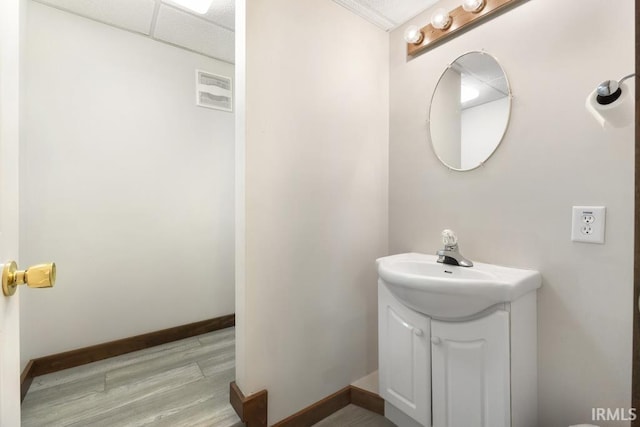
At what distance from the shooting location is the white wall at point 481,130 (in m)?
1.22

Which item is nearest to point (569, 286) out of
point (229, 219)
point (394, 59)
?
point (394, 59)

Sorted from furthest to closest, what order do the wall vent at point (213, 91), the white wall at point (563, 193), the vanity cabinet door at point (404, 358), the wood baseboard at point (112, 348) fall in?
the wall vent at point (213, 91) < the wood baseboard at point (112, 348) < the vanity cabinet door at point (404, 358) < the white wall at point (563, 193)

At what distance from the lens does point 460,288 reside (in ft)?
3.09

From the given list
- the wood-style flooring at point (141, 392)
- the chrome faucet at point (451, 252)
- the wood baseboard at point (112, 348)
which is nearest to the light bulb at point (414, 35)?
the chrome faucet at point (451, 252)

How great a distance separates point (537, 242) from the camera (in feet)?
3.66

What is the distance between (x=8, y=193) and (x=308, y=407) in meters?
1.46

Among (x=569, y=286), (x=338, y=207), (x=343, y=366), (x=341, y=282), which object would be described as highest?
(x=338, y=207)

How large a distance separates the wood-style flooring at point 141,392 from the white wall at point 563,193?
1456 millimetres

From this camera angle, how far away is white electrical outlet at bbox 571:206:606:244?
3.15 ft

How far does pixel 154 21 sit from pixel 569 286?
2.75 metres

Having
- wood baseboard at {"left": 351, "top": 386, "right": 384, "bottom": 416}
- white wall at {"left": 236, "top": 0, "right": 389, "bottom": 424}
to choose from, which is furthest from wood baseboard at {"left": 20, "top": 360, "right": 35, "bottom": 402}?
wood baseboard at {"left": 351, "top": 386, "right": 384, "bottom": 416}

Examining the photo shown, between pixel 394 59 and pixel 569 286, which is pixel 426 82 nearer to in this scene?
pixel 394 59

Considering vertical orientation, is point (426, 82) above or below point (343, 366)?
above

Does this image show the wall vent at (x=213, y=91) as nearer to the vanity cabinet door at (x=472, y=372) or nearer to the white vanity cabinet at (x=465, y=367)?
the white vanity cabinet at (x=465, y=367)
